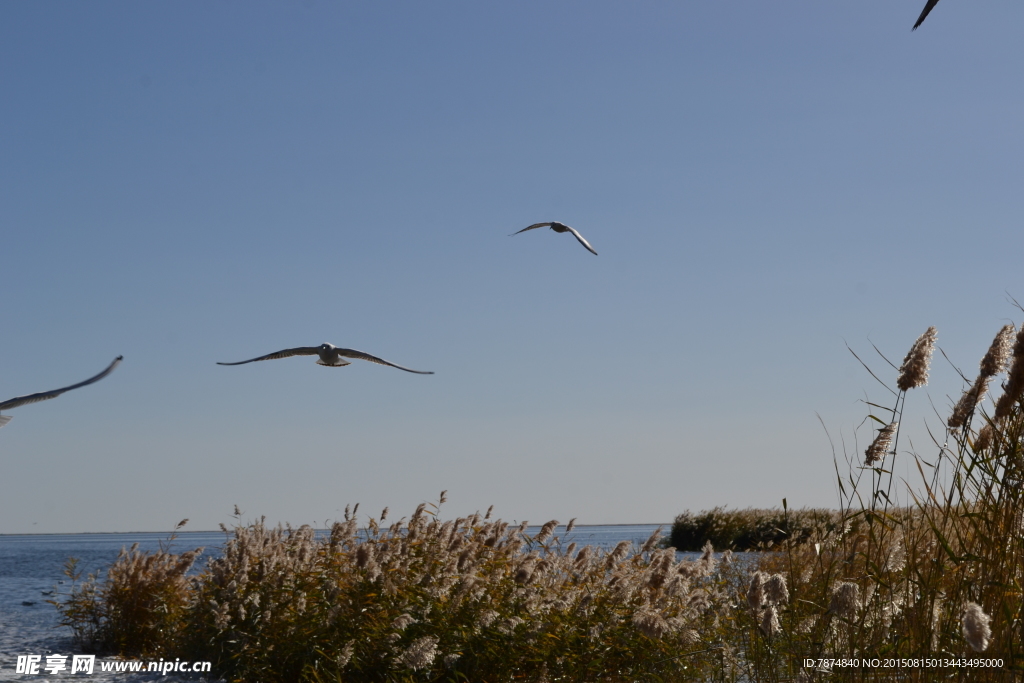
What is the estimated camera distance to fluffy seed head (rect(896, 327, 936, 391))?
346cm

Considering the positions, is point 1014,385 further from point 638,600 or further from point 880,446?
point 638,600

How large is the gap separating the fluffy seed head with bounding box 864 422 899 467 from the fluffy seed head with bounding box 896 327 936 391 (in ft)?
0.63

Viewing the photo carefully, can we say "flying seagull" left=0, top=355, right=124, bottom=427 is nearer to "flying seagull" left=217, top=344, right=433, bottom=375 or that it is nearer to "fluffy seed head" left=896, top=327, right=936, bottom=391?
"flying seagull" left=217, top=344, right=433, bottom=375

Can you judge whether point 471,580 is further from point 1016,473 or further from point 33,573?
point 33,573

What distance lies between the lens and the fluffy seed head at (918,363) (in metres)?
3.46

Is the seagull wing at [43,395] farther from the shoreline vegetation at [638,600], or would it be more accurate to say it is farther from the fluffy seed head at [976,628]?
the fluffy seed head at [976,628]

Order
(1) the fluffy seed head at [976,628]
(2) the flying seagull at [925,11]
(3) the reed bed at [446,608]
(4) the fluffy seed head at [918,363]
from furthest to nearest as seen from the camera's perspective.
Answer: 1. (3) the reed bed at [446,608]
2. (4) the fluffy seed head at [918,363]
3. (2) the flying seagull at [925,11]
4. (1) the fluffy seed head at [976,628]

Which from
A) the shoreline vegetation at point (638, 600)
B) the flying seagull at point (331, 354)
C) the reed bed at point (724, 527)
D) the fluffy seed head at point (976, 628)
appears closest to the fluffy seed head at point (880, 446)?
the shoreline vegetation at point (638, 600)

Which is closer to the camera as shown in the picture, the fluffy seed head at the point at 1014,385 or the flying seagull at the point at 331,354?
the fluffy seed head at the point at 1014,385

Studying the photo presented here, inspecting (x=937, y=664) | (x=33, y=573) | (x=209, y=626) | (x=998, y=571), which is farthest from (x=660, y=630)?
(x=33, y=573)

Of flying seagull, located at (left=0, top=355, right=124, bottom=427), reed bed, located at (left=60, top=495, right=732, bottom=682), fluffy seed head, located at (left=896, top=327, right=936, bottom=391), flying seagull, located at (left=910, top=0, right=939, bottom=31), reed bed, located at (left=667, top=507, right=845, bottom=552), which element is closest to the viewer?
flying seagull, located at (left=910, top=0, right=939, bottom=31)

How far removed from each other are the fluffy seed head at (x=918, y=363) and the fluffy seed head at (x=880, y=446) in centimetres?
19

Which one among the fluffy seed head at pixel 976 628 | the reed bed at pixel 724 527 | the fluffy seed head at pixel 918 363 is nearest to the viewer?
the fluffy seed head at pixel 976 628

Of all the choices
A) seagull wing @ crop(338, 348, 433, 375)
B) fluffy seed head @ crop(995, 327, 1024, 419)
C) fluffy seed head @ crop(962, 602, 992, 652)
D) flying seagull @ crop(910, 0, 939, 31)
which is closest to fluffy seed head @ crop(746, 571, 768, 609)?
fluffy seed head @ crop(962, 602, 992, 652)
